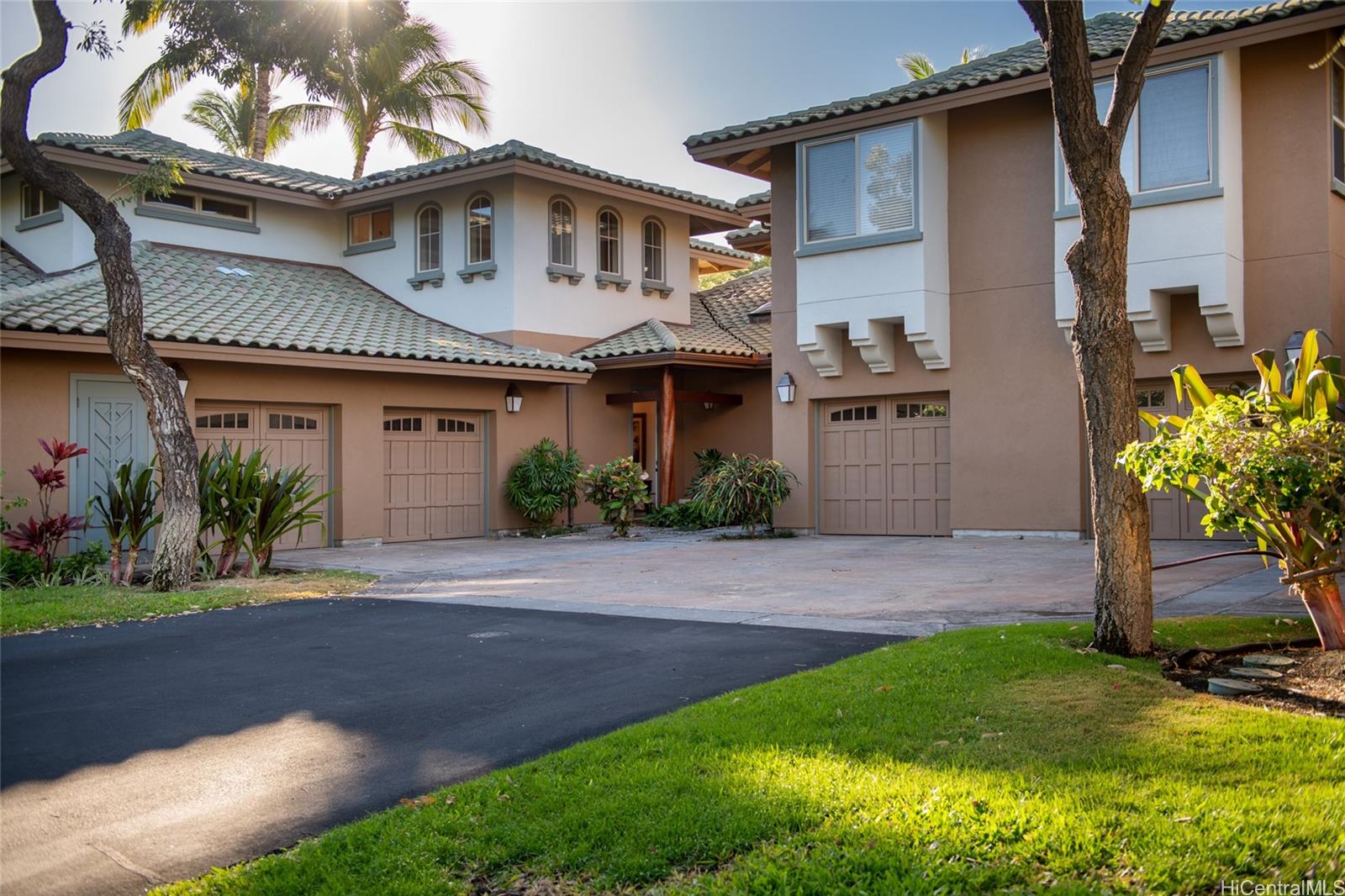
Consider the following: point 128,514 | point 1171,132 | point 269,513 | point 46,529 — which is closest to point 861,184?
point 1171,132

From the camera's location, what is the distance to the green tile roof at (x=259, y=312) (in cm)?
1444

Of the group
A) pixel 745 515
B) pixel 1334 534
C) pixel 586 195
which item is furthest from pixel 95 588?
pixel 586 195

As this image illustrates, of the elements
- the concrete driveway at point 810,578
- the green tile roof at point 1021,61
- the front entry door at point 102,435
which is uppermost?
the green tile roof at point 1021,61

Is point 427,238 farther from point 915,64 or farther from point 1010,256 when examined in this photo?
point 915,64

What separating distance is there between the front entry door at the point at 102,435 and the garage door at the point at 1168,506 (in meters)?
13.4

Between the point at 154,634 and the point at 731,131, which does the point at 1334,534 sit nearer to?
the point at 154,634

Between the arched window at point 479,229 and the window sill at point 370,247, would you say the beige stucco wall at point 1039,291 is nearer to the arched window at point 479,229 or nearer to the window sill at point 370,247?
the arched window at point 479,229

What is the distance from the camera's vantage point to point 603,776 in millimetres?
4488

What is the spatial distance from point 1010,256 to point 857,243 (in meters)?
2.23

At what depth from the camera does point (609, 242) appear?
22141 millimetres

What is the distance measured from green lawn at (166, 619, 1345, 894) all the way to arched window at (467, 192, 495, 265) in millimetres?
16396

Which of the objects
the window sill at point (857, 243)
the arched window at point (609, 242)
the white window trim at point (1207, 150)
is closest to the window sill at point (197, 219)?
the arched window at point (609, 242)

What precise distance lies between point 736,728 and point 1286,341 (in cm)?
1161

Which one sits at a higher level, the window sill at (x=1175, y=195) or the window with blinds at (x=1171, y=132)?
the window with blinds at (x=1171, y=132)
